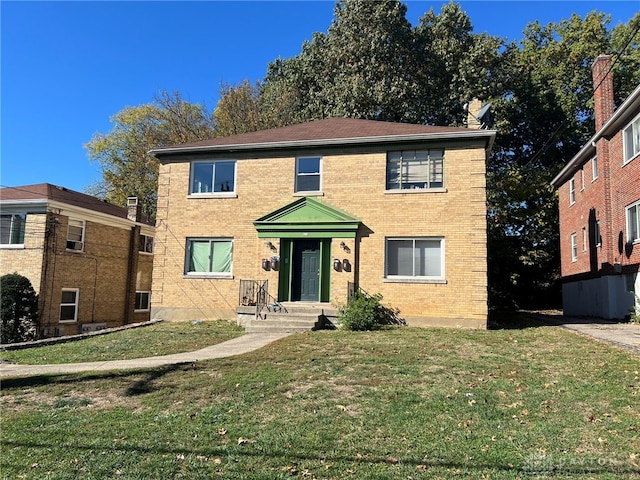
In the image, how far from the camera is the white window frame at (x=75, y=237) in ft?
70.2

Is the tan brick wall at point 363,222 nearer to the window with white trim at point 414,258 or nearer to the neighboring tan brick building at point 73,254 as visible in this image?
the window with white trim at point 414,258

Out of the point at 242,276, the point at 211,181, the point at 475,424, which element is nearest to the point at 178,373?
the point at 475,424

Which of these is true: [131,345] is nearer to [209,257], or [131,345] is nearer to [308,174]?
[209,257]

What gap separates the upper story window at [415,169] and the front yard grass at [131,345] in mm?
6910

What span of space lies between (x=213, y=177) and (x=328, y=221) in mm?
4724

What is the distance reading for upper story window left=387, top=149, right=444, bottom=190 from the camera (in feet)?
49.9

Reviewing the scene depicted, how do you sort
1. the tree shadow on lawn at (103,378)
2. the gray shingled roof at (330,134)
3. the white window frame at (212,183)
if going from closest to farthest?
the tree shadow on lawn at (103,378) → the gray shingled roof at (330,134) → the white window frame at (212,183)

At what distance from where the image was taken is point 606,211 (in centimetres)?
1869

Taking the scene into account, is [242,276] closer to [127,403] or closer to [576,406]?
[127,403]

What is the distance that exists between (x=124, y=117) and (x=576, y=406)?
126ft

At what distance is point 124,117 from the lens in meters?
37.5

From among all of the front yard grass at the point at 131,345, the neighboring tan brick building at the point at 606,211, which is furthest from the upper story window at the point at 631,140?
the front yard grass at the point at 131,345

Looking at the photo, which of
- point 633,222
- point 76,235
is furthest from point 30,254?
point 633,222

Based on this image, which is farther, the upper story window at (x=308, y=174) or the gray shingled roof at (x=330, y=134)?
the upper story window at (x=308, y=174)
